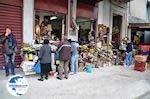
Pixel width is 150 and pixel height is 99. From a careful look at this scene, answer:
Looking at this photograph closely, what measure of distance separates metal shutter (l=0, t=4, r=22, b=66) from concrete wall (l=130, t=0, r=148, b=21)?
16.9m

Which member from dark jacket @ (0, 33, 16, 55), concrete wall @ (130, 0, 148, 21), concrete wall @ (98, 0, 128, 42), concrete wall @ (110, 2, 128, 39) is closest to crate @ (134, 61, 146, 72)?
concrete wall @ (98, 0, 128, 42)

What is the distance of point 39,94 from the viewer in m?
10.2

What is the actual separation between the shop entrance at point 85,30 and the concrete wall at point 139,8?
9648mm

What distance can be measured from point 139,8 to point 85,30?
1199cm

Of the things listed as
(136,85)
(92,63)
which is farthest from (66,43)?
(92,63)

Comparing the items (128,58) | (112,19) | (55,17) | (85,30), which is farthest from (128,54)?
(55,17)

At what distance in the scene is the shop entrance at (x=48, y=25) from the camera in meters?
16.3

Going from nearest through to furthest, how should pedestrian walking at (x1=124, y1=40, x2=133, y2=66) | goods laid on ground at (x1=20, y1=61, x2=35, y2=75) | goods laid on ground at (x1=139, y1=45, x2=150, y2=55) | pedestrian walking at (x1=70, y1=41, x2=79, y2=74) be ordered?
1. goods laid on ground at (x1=20, y1=61, x2=35, y2=75)
2. pedestrian walking at (x1=70, y1=41, x2=79, y2=74)
3. pedestrian walking at (x1=124, y1=40, x2=133, y2=66)
4. goods laid on ground at (x1=139, y1=45, x2=150, y2=55)

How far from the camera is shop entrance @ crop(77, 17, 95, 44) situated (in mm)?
20225

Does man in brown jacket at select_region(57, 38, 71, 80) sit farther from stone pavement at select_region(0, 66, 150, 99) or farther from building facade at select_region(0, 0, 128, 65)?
building facade at select_region(0, 0, 128, 65)

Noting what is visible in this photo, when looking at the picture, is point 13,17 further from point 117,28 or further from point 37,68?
point 117,28

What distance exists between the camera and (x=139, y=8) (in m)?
31.2

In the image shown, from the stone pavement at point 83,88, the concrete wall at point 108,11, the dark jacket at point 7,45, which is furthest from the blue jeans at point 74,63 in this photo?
the concrete wall at point 108,11

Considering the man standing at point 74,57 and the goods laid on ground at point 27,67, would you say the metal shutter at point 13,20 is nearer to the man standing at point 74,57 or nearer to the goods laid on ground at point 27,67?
the goods laid on ground at point 27,67
